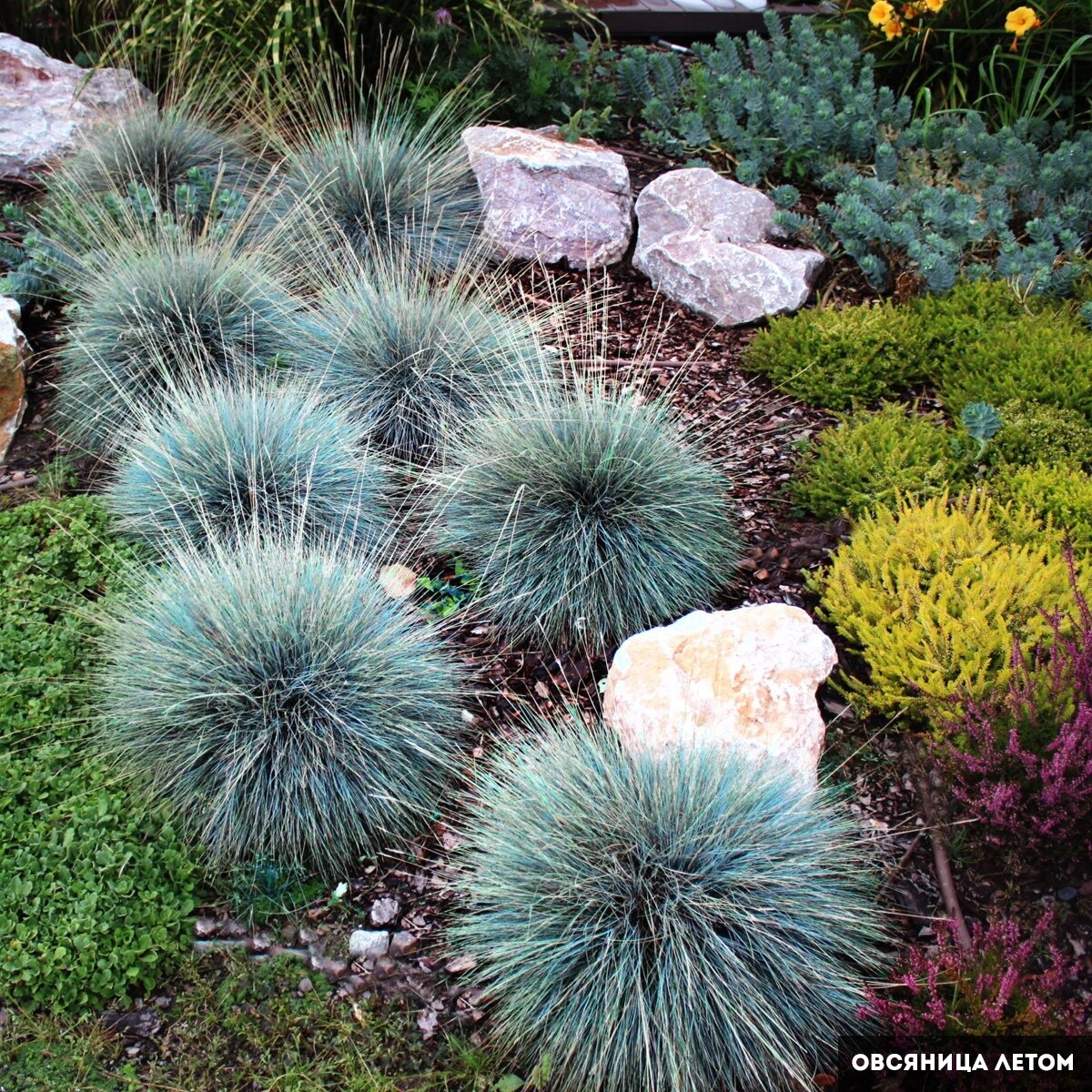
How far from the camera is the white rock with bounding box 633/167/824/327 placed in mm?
4820

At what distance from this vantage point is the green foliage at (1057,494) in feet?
11.2

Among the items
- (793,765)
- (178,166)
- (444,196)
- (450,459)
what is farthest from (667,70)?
(793,765)

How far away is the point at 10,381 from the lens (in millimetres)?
4387

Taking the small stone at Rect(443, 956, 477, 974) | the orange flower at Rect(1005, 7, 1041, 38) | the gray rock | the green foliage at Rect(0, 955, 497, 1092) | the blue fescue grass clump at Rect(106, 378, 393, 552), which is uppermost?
the orange flower at Rect(1005, 7, 1041, 38)

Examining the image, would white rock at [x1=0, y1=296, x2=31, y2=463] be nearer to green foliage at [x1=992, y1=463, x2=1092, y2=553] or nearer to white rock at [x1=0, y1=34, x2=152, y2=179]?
white rock at [x1=0, y1=34, x2=152, y2=179]

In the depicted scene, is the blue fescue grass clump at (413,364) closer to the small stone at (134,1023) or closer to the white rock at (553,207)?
the white rock at (553,207)

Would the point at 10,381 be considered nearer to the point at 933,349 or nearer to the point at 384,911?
the point at 384,911

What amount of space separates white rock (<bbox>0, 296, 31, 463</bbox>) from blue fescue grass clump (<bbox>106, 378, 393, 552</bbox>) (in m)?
0.84

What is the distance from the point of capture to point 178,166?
211 inches

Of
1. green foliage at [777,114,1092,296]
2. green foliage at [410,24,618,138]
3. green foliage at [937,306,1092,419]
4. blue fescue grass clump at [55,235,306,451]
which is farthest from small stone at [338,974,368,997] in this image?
green foliage at [410,24,618,138]

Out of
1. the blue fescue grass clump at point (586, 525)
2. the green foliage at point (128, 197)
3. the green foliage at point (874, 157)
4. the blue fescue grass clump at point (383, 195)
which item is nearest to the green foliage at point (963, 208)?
the green foliage at point (874, 157)

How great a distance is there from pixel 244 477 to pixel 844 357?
2.43 meters

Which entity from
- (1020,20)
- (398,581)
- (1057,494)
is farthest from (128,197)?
(1020,20)

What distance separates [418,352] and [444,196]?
1.51m
